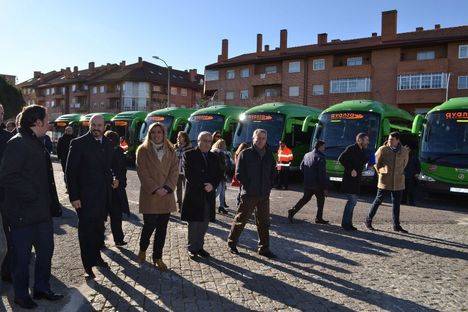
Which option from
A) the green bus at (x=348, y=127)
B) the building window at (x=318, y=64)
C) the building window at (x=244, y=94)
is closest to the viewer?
the green bus at (x=348, y=127)

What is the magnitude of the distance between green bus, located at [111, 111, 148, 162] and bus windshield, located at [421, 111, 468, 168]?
55.6ft

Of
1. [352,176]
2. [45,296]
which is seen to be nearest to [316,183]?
[352,176]

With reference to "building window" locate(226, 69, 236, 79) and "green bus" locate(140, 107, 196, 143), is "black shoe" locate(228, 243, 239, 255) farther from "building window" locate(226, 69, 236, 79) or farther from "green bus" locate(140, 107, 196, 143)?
"building window" locate(226, 69, 236, 79)

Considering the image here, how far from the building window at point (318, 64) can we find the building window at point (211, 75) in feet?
48.5

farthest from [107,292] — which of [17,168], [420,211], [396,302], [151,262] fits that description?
[420,211]

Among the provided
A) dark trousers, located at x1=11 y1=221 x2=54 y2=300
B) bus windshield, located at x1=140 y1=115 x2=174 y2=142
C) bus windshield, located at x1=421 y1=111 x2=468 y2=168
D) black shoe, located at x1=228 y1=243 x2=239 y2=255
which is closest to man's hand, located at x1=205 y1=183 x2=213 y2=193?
black shoe, located at x1=228 y1=243 x2=239 y2=255

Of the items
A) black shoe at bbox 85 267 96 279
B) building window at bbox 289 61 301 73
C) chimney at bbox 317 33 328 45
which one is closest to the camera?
black shoe at bbox 85 267 96 279

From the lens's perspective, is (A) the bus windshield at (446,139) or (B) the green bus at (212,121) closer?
(A) the bus windshield at (446,139)

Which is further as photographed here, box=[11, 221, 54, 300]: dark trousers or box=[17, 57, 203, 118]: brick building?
box=[17, 57, 203, 118]: brick building

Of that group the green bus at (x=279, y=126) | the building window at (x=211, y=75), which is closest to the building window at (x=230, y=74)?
the building window at (x=211, y=75)

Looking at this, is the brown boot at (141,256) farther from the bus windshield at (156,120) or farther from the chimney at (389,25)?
the chimney at (389,25)

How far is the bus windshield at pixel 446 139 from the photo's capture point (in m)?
13.2

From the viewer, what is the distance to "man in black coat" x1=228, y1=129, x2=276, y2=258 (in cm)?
679

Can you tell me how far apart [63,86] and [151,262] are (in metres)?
86.6
